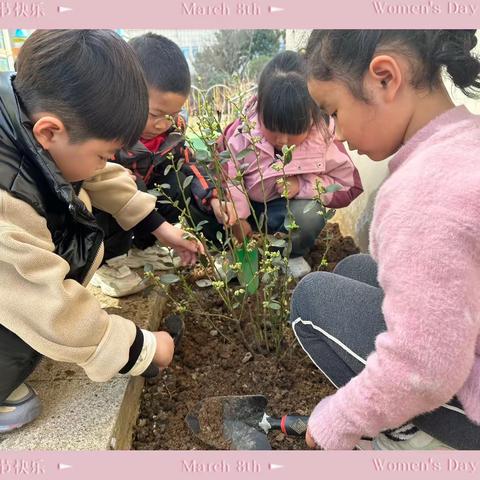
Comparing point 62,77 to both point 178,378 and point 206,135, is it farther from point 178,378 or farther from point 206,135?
point 178,378

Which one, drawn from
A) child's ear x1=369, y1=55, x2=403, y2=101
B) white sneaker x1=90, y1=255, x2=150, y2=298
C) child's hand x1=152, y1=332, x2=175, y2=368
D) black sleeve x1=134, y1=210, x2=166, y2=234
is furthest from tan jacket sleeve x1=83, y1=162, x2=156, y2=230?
child's ear x1=369, y1=55, x2=403, y2=101

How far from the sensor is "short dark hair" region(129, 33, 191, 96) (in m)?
2.01

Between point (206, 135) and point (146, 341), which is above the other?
point (206, 135)

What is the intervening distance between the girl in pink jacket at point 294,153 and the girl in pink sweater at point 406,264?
852 millimetres

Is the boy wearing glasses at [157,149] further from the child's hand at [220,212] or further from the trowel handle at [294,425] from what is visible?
the trowel handle at [294,425]

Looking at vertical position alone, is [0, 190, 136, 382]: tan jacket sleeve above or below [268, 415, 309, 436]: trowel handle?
above

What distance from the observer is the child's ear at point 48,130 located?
112 centimetres

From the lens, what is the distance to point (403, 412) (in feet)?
2.88

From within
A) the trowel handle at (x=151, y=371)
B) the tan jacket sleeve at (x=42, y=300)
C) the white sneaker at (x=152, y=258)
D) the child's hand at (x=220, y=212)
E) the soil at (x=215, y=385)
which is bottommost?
the soil at (x=215, y=385)

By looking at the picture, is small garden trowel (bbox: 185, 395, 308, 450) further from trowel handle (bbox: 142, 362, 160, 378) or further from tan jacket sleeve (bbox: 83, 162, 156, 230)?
tan jacket sleeve (bbox: 83, 162, 156, 230)

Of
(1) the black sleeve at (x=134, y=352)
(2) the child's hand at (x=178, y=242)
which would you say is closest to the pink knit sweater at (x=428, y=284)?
(1) the black sleeve at (x=134, y=352)

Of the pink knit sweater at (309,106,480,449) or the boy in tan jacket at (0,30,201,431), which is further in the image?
the boy in tan jacket at (0,30,201,431)
